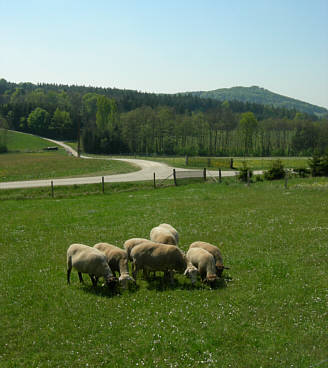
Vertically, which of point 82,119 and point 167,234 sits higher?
point 82,119

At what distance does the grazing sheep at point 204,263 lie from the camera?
502 inches

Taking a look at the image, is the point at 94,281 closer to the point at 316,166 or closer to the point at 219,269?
the point at 219,269

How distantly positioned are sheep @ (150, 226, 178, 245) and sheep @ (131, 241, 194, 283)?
1.66m

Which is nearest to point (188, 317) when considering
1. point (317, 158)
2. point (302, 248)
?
point (302, 248)

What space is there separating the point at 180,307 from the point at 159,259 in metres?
2.69

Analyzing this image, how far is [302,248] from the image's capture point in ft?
53.6

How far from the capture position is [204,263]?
519 inches

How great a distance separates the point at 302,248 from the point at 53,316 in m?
11.7

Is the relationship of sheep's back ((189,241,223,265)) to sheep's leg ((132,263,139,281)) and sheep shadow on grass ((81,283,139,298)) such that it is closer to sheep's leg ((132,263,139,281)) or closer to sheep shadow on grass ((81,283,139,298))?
sheep's leg ((132,263,139,281))

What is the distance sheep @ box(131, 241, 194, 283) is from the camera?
13352 millimetres

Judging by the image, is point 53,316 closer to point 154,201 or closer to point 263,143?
point 154,201

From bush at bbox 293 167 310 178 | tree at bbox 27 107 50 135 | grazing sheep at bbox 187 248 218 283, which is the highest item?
tree at bbox 27 107 50 135

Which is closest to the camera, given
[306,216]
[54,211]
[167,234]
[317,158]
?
[167,234]

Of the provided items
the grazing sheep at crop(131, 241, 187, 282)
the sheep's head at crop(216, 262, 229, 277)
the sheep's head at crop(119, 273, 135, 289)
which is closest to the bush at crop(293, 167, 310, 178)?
the sheep's head at crop(216, 262, 229, 277)
